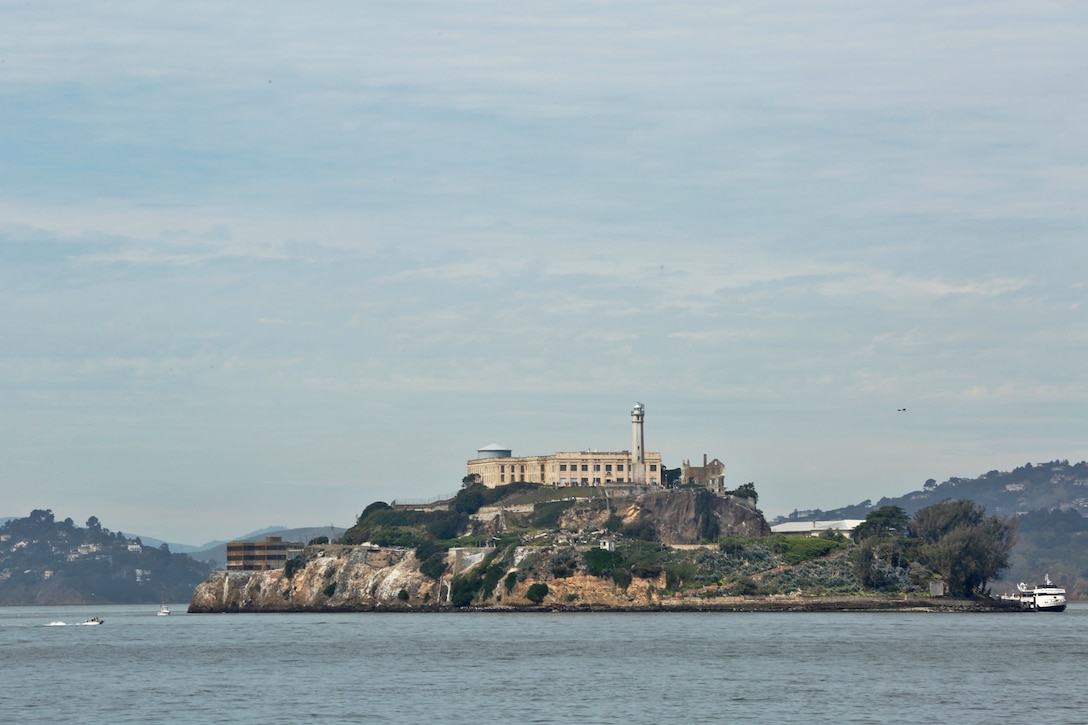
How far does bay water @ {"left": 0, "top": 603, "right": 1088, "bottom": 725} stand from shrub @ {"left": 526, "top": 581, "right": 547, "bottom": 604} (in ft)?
95.6

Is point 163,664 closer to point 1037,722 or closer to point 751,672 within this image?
point 751,672

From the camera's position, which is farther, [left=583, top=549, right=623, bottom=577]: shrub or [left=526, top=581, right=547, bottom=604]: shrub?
[left=526, top=581, right=547, bottom=604]: shrub

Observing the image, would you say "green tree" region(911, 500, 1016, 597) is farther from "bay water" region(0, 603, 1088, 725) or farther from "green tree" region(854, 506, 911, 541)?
"bay water" region(0, 603, 1088, 725)

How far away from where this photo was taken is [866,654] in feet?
322

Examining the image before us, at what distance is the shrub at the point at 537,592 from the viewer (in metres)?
173

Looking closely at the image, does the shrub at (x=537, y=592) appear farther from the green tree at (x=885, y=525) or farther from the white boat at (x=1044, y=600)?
the white boat at (x=1044, y=600)

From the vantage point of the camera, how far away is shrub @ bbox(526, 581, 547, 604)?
17275 centimetres

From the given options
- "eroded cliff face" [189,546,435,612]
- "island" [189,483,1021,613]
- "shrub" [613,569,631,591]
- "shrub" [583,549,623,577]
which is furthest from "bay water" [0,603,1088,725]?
"eroded cliff face" [189,546,435,612]

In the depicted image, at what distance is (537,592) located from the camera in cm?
17300

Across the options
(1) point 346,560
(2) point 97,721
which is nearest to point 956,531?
(1) point 346,560

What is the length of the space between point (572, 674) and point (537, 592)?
283ft

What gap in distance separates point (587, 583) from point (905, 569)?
35180 millimetres

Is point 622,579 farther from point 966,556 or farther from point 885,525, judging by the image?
point 966,556

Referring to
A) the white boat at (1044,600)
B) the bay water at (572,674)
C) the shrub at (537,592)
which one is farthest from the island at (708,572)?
the bay water at (572,674)
